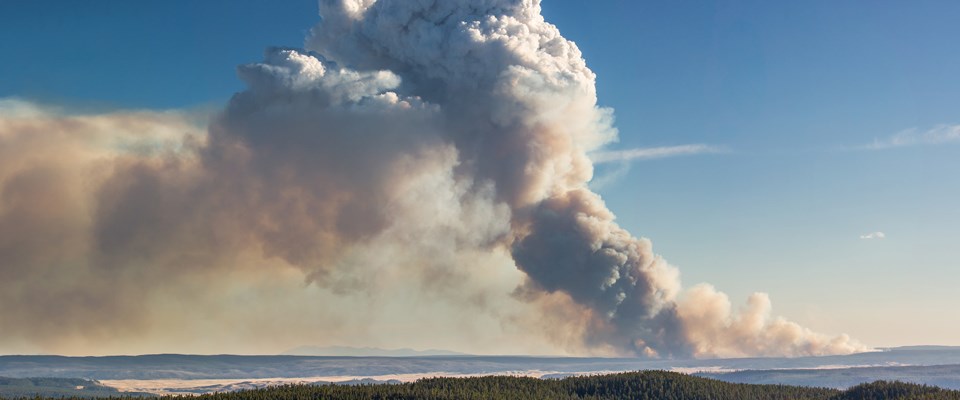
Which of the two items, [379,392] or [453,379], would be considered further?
[453,379]

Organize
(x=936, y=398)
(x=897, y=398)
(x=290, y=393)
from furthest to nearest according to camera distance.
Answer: (x=290, y=393) < (x=897, y=398) < (x=936, y=398)

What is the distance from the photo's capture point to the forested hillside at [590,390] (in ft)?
501

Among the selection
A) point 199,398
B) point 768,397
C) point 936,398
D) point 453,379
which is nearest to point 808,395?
point 768,397

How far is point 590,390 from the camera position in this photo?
174125mm

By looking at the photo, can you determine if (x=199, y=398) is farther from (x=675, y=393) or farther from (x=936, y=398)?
(x=936, y=398)

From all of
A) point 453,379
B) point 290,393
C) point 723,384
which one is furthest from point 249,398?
point 723,384

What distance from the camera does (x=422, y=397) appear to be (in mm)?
147125

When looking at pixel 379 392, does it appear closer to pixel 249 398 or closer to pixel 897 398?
pixel 249 398

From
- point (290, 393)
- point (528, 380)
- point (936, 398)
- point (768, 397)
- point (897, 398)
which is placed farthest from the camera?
point (528, 380)

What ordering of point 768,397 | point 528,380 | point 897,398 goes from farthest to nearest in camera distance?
point 528,380, point 768,397, point 897,398

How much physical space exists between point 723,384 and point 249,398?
94.6m

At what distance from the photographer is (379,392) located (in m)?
154

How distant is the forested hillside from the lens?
152812 millimetres

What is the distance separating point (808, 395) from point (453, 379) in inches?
2829
